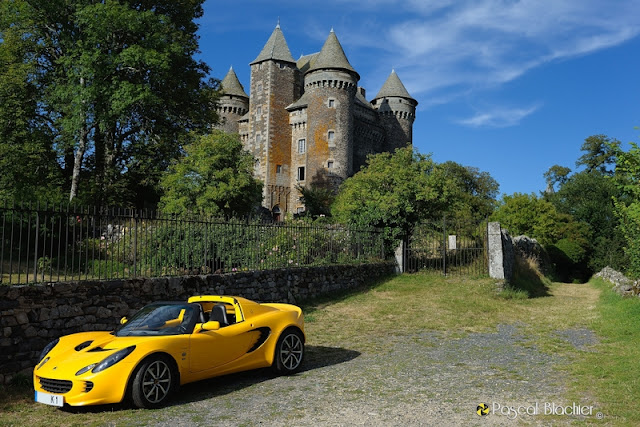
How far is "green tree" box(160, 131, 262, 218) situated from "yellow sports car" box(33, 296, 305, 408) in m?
21.2

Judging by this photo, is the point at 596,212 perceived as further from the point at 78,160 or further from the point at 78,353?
the point at 78,353

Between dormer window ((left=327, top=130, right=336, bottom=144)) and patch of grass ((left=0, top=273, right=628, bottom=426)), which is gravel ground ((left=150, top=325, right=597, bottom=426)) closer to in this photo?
patch of grass ((left=0, top=273, right=628, bottom=426))

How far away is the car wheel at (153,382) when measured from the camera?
5.43 m

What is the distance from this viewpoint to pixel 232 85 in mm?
59219

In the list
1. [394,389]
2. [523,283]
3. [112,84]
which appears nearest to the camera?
[394,389]

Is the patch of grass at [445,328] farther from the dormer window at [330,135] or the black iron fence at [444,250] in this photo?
the dormer window at [330,135]

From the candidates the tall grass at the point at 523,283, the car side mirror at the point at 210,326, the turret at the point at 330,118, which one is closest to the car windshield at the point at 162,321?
the car side mirror at the point at 210,326

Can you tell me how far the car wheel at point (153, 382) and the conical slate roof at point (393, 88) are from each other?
60.2 metres

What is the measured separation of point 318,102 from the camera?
51094mm

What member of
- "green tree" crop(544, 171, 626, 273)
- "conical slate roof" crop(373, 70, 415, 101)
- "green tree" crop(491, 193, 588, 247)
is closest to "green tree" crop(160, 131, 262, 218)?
"green tree" crop(491, 193, 588, 247)

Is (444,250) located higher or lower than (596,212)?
lower

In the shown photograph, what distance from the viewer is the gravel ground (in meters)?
5.19

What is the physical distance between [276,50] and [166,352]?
52402mm

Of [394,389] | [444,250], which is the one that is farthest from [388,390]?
[444,250]
